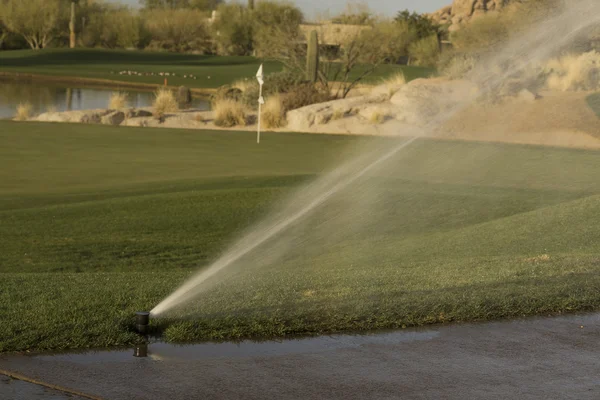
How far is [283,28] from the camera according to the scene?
1906 inches

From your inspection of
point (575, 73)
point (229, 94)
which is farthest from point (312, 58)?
point (575, 73)

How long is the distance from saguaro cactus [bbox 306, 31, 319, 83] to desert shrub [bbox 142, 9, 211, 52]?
57.0m

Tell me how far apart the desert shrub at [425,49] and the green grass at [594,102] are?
3990 centimetres

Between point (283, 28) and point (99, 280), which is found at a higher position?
point (283, 28)

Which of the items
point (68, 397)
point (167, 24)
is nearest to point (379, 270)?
point (68, 397)

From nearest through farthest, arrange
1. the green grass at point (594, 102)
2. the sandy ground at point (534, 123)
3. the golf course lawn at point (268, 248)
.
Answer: the golf course lawn at point (268, 248)
the sandy ground at point (534, 123)
the green grass at point (594, 102)

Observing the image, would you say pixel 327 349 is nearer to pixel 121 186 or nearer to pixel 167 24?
pixel 121 186

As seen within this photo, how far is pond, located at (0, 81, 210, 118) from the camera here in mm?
42906

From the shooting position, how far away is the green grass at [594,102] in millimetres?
29730

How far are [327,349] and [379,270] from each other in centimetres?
290

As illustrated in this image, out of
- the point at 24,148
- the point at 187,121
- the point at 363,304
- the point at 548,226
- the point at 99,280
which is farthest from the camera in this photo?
the point at 187,121

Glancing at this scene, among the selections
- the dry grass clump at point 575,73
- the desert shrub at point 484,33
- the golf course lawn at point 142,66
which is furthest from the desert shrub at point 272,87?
the golf course lawn at point 142,66

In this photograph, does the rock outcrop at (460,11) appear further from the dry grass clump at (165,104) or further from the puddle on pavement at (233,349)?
the puddle on pavement at (233,349)

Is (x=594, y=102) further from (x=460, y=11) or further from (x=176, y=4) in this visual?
(x=460, y=11)
